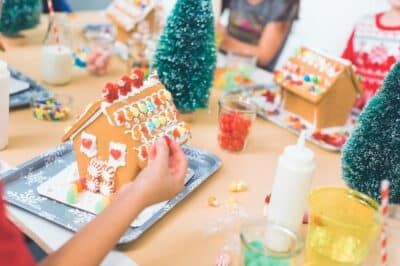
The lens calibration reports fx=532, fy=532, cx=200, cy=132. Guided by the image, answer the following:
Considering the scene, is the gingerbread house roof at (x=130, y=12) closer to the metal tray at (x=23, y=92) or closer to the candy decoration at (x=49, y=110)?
the metal tray at (x=23, y=92)

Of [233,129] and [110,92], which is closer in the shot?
[110,92]

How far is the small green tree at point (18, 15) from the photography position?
73.4 inches

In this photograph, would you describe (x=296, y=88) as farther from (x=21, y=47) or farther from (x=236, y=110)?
(x=21, y=47)

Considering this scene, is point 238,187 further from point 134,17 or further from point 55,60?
point 134,17

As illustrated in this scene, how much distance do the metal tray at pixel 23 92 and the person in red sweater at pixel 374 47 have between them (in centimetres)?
98

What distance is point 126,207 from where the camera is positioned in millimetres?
851

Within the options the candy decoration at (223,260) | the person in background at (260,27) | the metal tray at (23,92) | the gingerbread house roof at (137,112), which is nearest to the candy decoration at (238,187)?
the gingerbread house roof at (137,112)

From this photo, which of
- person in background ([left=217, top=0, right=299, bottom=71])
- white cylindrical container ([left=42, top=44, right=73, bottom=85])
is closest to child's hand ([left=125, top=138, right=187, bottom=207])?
white cylindrical container ([left=42, top=44, right=73, bottom=85])

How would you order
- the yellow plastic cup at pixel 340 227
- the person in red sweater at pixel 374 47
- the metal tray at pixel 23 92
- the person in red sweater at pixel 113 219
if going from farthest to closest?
the person in red sweater at pixel 374 47 → the metal tray at pixel 23 92 → the yellow plastic cup at pixel 340 227 → the person in red sweater at pixel 113 219

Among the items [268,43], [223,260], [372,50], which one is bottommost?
[223,260]

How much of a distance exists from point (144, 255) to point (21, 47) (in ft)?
4.05

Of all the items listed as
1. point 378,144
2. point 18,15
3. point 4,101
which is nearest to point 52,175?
point 4,101

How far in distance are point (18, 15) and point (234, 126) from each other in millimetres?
1013

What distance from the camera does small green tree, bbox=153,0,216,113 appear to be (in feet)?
4.67
